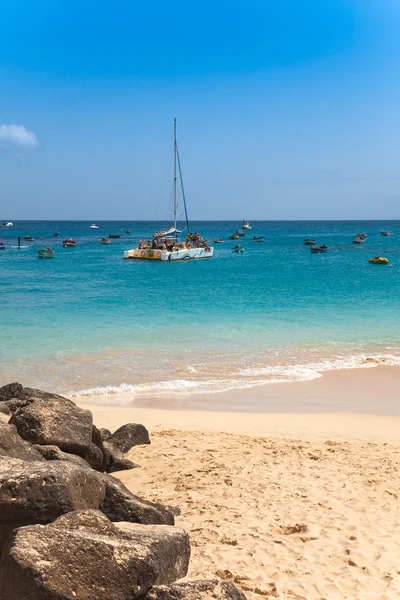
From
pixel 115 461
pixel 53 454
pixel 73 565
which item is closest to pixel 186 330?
pixel 115 461

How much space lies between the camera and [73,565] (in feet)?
13.8

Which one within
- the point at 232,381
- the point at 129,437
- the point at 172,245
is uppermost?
the point at 172,245

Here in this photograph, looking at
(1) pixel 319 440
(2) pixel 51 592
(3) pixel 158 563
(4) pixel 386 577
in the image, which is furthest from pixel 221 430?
(2) pixel 51 592

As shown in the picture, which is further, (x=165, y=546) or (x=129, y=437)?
(x=129, y=437)

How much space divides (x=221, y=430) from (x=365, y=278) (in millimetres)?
36019

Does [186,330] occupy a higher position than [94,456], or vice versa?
[94,456]

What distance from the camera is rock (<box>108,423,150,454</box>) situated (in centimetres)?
994

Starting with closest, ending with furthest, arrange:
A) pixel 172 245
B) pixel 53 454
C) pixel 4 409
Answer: pixel 53 454 < pixel 4 409 < pixel 172 245

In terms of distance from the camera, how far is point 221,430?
11562 millimetres

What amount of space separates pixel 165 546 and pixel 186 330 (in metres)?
17.6

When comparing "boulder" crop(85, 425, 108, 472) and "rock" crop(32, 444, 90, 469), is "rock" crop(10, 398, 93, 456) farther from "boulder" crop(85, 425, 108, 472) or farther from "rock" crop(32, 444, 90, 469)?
"rock" crop(32, 444, 90, 469)

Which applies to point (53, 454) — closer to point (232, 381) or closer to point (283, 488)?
point (283, 488)

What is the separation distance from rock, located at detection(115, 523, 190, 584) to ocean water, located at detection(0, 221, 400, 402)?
880cm

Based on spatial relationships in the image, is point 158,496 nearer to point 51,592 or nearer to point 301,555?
point 301,555
